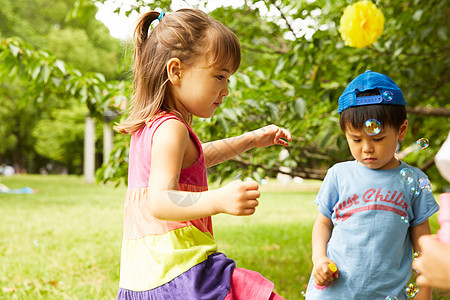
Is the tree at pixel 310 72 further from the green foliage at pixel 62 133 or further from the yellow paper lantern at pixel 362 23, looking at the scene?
the green foliage at pixel 62 133

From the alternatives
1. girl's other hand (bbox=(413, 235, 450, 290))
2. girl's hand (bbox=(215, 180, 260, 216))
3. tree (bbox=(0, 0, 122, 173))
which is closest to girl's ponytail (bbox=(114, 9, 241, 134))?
girl's hand (bbox=(215, 180, 260, 216))

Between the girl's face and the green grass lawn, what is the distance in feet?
6.70

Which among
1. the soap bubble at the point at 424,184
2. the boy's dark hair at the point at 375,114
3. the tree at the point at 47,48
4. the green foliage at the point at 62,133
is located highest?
the tree at the point at 47,48

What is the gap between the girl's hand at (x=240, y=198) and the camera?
118 centimetres

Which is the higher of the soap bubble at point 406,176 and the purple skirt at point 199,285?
the soap bubble at point 406,176

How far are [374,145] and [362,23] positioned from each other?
105 centimetres

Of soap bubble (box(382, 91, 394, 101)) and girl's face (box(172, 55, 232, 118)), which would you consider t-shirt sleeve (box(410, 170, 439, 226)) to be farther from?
girl's face (box(172, 55, 232, 118))

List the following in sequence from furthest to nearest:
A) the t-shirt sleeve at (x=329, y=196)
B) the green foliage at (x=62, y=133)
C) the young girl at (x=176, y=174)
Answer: the green foliage at (x=62, y=133), the t-shirt sleeve at (x=329, y=196), the young girl at (x=176, y=174)

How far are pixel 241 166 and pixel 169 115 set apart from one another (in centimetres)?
204

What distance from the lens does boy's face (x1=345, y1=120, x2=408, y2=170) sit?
1652 mm

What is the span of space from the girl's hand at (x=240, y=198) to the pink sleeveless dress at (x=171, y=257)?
26 centimetres

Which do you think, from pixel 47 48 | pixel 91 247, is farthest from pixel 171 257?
pixel 47 48

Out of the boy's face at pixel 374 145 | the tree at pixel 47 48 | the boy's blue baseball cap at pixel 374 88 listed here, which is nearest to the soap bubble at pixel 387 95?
the boy's blue baseball cap at pixel 374 88

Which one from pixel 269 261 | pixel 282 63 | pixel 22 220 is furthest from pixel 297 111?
pixel 22 220
